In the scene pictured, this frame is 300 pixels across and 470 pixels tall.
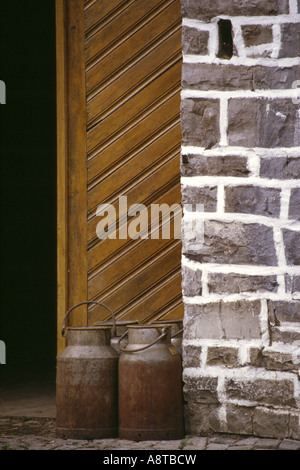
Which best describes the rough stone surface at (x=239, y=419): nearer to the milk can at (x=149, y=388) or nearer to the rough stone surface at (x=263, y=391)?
the rough stone surface at (x=263, y=391)

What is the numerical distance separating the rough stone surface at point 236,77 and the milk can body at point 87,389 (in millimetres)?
1498

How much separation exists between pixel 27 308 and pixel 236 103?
16.4 feet

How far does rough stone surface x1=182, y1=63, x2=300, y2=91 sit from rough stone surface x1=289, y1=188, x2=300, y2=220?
23.0 inches

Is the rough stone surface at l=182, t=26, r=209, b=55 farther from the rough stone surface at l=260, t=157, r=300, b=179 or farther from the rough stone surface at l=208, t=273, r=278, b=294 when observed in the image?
the rough stone surface at l=208, t=273, r=278, b=294

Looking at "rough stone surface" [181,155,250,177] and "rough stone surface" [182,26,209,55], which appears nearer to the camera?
"rough stone surface" [181,155,250,177]

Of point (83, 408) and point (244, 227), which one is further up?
point (244, 227)

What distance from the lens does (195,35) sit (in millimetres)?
4289


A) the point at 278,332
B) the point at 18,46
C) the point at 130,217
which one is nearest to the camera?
the point at 278,332

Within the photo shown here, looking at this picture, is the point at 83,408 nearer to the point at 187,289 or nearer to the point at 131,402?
the point at 131,402

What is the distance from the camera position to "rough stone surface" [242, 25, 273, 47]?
418cm

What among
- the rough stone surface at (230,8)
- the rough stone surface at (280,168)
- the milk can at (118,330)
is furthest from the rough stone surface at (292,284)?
the rough stone surface at (230,8)

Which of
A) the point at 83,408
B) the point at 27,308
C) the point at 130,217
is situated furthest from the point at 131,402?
the point at 27,308

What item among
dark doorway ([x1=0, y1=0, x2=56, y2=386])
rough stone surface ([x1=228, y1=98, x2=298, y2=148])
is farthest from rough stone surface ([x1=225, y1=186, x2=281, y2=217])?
dark doorway ([x1=0, y1=0, x2=56, y2=386])

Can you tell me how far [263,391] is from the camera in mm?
4055
